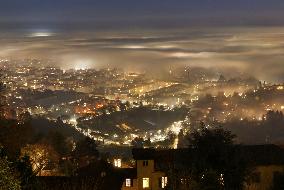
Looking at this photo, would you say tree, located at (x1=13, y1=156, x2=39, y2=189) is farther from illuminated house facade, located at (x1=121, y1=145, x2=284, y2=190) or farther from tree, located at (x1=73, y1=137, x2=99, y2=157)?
tree, located at (x1=73, y1=137, x2=99, y2=157)

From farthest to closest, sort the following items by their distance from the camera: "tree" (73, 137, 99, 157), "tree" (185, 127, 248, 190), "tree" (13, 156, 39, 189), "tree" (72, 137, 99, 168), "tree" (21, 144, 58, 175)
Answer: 1. "tree" (73, 137, 99, 157)
2. "tree" (72, 137, 99, 168)
3. "tree" (21, 144, 58, 175)
4. "tree" (185, 127, 248, 190)
5. "tree" (13, 156, 39, 189)

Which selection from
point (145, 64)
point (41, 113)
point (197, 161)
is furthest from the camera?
point (145, 64)

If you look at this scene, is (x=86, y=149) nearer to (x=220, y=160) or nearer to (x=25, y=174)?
(x=220, y=160)

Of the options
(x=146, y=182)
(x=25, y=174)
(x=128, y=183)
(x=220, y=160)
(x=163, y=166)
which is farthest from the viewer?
(x=128, y=183)

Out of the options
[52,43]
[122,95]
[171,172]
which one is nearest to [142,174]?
[171,172]

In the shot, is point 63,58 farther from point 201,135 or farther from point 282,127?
point 201,135

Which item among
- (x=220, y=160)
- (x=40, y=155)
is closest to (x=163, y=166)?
(x=220, y=160)

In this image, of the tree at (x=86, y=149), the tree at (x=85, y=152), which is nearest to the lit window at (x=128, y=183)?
the tree at (x=85, y=152)

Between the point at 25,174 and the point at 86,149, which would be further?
the point at 86,149

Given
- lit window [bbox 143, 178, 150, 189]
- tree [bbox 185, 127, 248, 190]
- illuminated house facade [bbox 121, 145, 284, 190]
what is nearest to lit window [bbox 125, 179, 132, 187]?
illuminated house facade [bbox 121, 145, 284, 190]

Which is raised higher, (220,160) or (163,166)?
(220,160)

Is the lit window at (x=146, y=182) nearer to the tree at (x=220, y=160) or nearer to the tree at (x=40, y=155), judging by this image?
the tree at (x=40, y=155)
